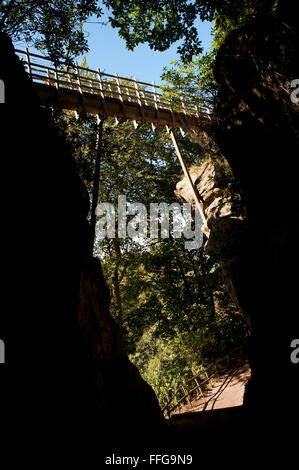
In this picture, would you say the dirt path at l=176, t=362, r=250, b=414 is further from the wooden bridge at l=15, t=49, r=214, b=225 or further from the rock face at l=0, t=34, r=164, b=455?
the wooden bridge at l=15, t=49, r=214, b=225

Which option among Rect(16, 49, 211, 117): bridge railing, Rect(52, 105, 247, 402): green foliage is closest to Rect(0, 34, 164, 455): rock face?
Rect(16, 49, 211, 117): bridge railing

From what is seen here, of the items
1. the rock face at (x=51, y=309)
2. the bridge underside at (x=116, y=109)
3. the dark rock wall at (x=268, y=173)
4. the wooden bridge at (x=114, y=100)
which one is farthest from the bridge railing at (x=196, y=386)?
the bridge underside at (x=116, y=109)

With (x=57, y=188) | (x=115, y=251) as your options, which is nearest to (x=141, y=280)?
(x=115, y=251)

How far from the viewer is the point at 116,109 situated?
9.15m

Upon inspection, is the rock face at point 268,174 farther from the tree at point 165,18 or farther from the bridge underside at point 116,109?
the bridge underside at point 116,109

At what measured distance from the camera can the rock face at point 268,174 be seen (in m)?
5.30

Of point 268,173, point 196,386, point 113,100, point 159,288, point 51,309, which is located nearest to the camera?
point 51,309

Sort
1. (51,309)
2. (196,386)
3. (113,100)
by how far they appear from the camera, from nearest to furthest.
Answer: (51,309) < (113,100) < (196,386)

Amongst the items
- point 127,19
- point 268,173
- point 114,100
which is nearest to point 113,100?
point 114,100

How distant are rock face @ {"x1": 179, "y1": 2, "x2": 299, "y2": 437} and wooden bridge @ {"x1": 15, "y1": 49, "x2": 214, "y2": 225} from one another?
304 cm

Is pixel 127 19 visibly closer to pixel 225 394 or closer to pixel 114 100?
pixel 114 100

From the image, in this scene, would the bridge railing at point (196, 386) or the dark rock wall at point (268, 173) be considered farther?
the bridge railing at point (196, 386)

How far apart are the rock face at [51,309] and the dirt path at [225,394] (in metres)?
4.13

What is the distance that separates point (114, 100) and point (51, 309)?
760 centimetres
